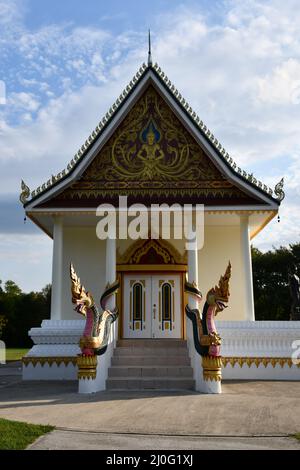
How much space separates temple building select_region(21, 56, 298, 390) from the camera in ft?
43.0

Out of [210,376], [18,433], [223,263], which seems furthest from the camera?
[223,263]

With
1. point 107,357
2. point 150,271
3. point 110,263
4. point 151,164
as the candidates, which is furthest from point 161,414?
point 151,164

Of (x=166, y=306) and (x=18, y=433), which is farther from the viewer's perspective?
(x=166, y=306)

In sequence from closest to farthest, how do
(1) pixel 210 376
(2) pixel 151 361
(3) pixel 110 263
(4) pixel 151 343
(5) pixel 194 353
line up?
(1) pixel 210 376 < (5) pixel 194 353 < (2) pixel 151 361 < (4) pixel 151 343 < (3) pixel 110 263

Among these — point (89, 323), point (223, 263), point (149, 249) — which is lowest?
point (89, 323)

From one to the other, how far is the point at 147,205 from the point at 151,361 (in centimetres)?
402

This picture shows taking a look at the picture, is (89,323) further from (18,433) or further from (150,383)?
(18,433)

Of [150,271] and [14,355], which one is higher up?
[150,271]

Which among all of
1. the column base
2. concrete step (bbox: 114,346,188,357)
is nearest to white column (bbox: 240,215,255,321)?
concrete step (bbox: 114,346,188,357)

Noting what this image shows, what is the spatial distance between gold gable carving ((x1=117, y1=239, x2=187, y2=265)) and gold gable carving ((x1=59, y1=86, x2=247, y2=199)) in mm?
2041

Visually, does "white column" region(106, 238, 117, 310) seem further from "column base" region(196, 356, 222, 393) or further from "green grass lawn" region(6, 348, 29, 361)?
"green grass lawn" region(6, 348, 29, 361)

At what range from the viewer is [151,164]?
1379cm
